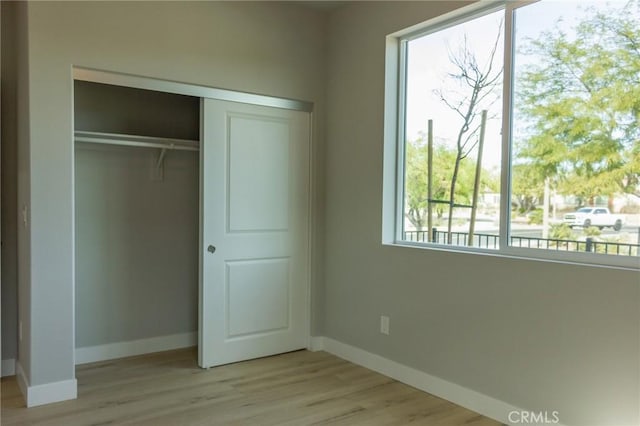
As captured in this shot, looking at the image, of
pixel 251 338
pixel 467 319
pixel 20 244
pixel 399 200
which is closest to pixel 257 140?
pixel 399 200

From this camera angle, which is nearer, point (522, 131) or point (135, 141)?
point (522, 131)

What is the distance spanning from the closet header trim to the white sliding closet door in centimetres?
5

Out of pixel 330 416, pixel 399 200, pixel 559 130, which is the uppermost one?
pixel 559 130

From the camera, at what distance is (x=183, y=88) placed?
3.39m

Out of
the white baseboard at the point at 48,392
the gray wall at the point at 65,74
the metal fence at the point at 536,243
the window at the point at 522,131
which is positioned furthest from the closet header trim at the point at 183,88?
the white baseboard at the point at 48,392

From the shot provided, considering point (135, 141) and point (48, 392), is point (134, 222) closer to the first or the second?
point (135, 141)

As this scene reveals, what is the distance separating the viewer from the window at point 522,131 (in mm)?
2381

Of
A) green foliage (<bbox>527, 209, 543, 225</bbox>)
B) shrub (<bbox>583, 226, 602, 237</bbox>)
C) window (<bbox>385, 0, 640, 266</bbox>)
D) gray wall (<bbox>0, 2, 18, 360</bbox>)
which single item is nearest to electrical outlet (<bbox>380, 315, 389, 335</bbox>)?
window (<bbox>385, 0, 640, 266</bbox>)

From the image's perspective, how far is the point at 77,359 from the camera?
3.61 meters

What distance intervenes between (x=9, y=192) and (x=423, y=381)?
124 inches

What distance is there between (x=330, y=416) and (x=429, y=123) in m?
2.02

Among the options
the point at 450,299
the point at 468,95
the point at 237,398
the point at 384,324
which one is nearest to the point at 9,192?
the point at 237,398

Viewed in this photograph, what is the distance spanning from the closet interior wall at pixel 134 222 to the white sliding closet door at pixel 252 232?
64 centimetres

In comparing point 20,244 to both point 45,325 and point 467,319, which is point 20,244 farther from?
point 467,319
